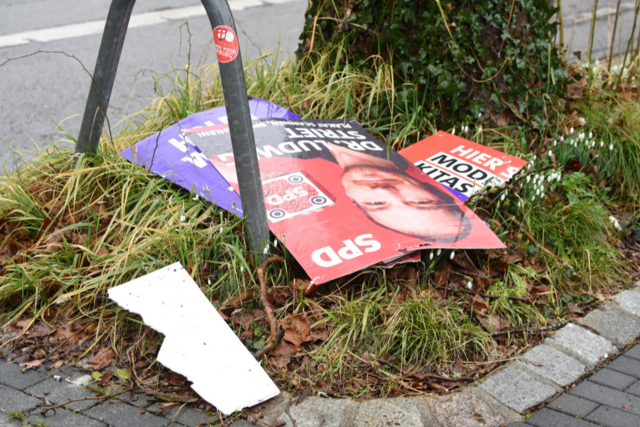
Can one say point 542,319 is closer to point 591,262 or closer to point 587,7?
point 591,262

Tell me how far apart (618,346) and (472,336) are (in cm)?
63

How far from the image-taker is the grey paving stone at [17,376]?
73.2 inches

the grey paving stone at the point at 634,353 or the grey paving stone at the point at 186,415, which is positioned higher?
the grey paving stone at the point at 186,415

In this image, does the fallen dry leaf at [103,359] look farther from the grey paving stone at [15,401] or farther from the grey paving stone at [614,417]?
the grey paving stone at [614,417]

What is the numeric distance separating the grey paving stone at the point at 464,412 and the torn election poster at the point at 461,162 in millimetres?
1041

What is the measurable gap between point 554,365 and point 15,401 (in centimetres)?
188

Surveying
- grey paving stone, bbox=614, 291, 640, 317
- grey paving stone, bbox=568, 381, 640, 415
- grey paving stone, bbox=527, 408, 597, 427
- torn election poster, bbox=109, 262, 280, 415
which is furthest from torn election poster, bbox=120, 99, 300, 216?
grey paving stone, bbox=614, 291, 640, 317

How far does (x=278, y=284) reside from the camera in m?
2.23

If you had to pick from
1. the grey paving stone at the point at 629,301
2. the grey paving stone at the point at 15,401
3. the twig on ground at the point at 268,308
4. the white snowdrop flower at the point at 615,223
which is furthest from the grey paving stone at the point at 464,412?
the white snowdrop flower at the point at 615,223

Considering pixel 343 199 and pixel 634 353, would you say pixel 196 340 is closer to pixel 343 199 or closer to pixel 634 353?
pixel 343 199

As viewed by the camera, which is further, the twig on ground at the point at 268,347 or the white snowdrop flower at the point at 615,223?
the white snowdrop flower at the point at 615,223

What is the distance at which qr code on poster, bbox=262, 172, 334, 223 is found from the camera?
91.7 inches

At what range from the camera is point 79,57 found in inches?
203

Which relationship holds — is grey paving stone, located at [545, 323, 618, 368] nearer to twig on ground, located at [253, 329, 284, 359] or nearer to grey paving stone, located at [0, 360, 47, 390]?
twig on ground, located at [253, 329, 284, 359]
